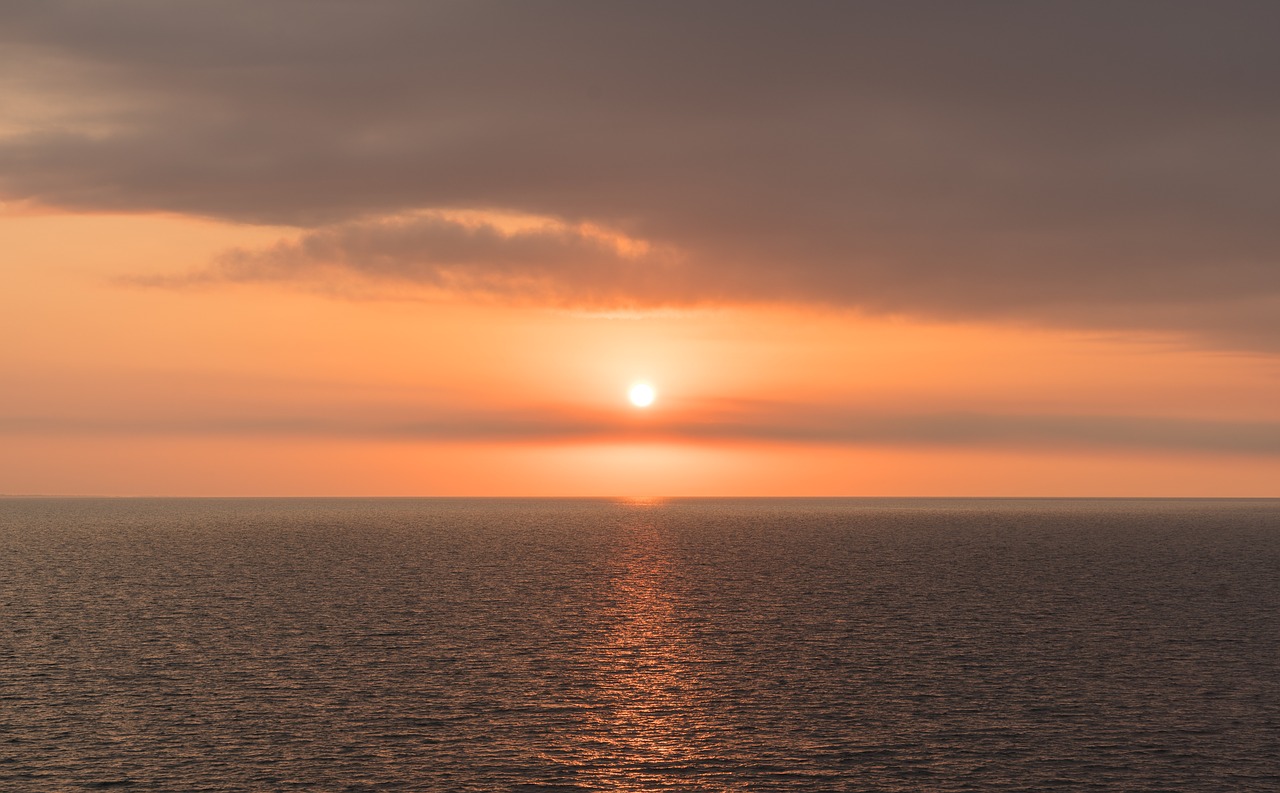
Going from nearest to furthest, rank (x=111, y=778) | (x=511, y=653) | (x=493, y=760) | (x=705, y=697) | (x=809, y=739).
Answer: (x=111, y=778) → (x=493, y=760) → (x=809, y=739) → (x=705, y=697) → (x=511, y=653)

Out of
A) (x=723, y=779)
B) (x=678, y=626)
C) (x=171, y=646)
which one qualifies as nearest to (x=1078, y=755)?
(x=723, y=779)

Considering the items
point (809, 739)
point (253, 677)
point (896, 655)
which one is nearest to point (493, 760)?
point (809, 739)

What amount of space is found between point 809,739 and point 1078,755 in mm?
14210

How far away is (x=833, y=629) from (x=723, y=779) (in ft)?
174

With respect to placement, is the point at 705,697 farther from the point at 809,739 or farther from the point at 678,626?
the point at 678,626

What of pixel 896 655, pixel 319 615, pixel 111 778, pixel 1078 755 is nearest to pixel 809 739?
pixel 1078 755

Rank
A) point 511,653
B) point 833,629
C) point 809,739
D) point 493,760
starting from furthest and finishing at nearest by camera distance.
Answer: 1. point 833,629
2. point 511,653
3. point 809,739
4. point 493,760

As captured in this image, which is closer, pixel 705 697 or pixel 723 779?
pixel 723 779

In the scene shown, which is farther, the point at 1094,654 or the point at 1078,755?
the point at 1094,654

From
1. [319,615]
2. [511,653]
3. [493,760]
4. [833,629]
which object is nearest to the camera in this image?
[493,760]

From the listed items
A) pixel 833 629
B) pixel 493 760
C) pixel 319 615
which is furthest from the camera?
pixel 319 615

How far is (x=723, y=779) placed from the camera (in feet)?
187

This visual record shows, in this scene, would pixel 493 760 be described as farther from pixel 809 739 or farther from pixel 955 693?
pixel 955 693

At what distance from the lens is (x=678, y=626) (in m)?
111
